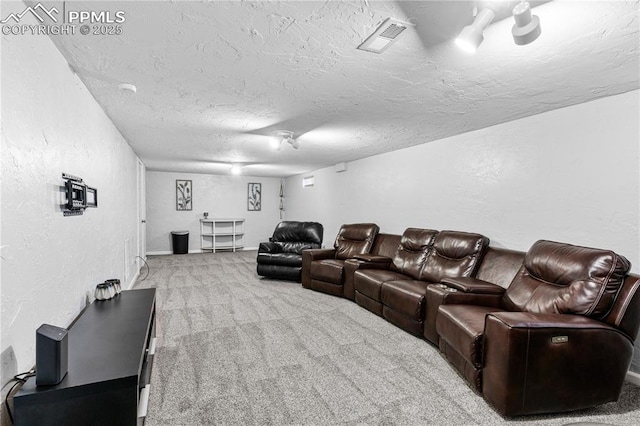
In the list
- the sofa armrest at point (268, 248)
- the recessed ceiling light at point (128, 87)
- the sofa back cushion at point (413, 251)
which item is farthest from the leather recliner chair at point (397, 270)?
the recessed ceiling light at point (128, 87)

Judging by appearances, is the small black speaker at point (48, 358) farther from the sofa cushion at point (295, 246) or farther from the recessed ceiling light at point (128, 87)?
the sofa cushion at point (295, 246)

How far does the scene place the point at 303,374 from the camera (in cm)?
219

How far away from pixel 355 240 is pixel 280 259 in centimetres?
128

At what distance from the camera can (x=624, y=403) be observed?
6.40ft

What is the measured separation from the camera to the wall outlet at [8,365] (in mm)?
1129

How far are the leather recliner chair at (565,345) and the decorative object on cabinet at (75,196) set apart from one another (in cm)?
264

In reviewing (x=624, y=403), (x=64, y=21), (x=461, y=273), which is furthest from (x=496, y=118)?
(x=64, y=21)

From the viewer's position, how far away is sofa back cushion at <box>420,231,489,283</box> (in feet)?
10.2

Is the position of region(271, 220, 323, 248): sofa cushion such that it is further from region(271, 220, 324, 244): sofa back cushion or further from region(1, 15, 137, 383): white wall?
region(1, 15, 137, 383): white wall

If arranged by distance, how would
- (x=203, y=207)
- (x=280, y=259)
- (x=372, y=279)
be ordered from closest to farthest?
1. (x=372, y=279)
2. (x=280, y=259)
3. (x=203, y=207)

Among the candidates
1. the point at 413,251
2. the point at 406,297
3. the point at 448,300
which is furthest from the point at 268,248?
the point at 448,300

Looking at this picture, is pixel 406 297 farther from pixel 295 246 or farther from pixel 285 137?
pixel 295 246

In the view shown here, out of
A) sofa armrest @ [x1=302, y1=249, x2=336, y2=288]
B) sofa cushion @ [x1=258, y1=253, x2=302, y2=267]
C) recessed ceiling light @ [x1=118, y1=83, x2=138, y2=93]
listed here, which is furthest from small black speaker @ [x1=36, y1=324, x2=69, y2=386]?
sofa cushion @ [x1=258, y1=253, x2=302, y2=267]

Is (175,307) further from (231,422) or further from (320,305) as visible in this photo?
(231,422)
